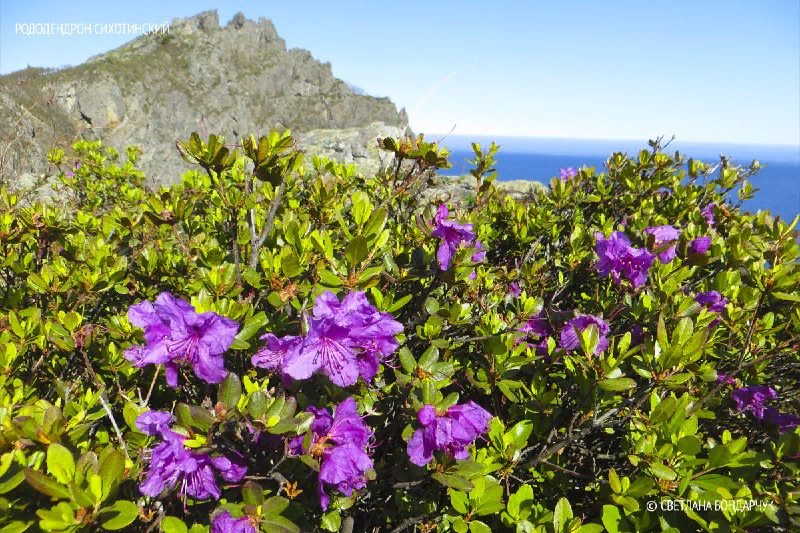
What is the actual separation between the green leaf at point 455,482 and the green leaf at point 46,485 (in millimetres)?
933

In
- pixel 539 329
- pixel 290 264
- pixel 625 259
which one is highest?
pixel 290 264

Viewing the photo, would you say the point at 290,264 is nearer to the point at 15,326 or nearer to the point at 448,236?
the point at 448,236

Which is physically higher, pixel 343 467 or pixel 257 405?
pixel 257 405

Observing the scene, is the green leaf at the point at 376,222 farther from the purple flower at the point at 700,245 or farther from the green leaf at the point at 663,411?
the purple flower at the point at 700,245

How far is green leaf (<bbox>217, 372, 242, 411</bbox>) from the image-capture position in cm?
118

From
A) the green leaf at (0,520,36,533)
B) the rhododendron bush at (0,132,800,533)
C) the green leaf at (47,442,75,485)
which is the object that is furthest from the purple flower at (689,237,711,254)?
the green leaf at (0,520,36,533)

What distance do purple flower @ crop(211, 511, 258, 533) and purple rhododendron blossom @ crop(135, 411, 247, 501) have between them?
0.07m

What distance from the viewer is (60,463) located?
3.27ft

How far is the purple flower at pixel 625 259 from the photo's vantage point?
1.98 m

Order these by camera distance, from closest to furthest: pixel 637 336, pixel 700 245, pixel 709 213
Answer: pixel 637 336
pixel 700 245
pixel 709 213

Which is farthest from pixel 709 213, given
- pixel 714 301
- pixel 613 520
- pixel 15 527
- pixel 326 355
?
pixel 15 527

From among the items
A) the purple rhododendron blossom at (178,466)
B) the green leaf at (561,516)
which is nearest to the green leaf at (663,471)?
the green leaf at (561,516)

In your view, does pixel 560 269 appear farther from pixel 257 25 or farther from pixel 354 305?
pixel 257 25

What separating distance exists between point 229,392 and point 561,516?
1059 millimetres
